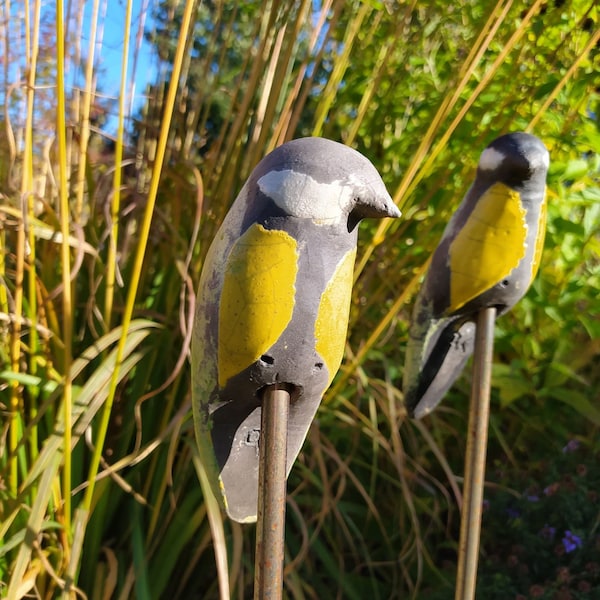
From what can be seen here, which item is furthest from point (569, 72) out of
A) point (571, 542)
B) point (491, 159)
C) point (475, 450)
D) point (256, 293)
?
point (571, 542)

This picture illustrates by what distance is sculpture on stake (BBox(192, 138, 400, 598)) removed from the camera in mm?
355

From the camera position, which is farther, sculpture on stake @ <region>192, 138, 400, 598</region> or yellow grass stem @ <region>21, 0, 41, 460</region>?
yellow grass stem @ <region>21, 0, 41, 460</region>

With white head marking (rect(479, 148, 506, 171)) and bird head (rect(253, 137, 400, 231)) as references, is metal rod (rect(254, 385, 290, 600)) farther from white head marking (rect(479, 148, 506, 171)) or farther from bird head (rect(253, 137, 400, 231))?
white head marking (rect(479, 148, 506, 171))

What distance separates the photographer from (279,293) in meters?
0.36

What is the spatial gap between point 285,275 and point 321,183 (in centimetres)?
5

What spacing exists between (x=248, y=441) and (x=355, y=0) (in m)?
0.85

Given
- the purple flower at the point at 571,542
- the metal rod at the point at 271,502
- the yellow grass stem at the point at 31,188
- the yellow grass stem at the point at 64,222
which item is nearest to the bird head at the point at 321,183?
the metal rod at the point at 271,502

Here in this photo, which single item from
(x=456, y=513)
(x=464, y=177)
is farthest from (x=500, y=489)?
(x=464, y=177)

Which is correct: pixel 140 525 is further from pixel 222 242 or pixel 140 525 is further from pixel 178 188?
pixel 222 242

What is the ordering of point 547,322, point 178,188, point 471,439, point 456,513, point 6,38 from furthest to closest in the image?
1. point 547,322
2. point 456,513
3. point 178,188
4. point 6,38
5. point 471,439

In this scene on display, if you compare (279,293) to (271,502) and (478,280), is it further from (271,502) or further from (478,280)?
(478,280)

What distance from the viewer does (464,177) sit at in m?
1.05

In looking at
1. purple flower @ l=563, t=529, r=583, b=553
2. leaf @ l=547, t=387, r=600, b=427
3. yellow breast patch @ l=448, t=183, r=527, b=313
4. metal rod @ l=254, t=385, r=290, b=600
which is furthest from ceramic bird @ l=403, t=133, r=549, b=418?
leaf @ l=547, t=387, r=600, b=427

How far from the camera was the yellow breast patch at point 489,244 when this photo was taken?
0.55 m
